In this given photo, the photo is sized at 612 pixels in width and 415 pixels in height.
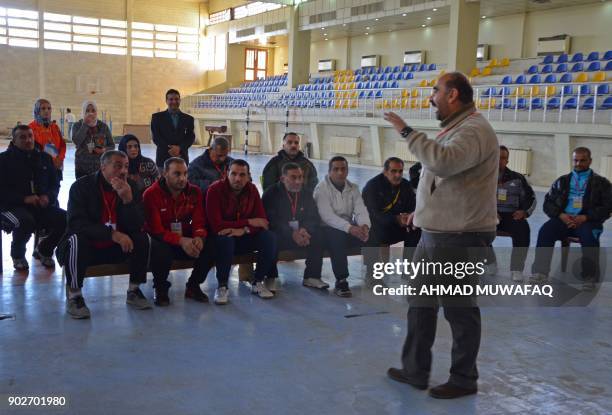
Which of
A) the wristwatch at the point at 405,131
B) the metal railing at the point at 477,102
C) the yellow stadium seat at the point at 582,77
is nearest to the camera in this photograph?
the wristwatch at the point at 405,131

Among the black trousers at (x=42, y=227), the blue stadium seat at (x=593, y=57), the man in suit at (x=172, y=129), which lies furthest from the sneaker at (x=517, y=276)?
the blue stadium seat at (x=593, y=57)

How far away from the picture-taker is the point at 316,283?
493 centimetres

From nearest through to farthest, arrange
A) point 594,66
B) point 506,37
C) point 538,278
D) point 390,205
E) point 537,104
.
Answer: point 538,278, point 390,205, point 537,104, point 594,66, point 506,37

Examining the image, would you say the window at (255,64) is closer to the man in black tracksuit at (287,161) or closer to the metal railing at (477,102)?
the metal railing at (477,102)

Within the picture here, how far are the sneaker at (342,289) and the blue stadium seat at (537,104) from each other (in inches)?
430

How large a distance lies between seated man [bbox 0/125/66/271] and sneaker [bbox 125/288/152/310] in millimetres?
1287

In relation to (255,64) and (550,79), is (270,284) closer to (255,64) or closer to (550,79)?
(550,79)

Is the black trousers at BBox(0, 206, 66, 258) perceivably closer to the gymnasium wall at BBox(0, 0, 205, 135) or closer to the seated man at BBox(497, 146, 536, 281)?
the seated man at BBox(497, 146, 536, 281)

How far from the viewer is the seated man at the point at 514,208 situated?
5.54 meters

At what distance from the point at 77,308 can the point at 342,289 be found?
1.95m

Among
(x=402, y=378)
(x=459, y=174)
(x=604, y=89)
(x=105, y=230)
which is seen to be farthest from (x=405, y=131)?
(x=604, y=89)

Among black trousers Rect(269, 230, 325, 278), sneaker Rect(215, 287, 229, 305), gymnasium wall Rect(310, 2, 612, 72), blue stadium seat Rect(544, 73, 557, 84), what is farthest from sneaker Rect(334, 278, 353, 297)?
gymnasium wall Rect(310, 2, 612, 72)

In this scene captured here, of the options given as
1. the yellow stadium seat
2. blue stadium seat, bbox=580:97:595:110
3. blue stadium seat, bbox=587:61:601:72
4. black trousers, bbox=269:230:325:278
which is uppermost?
blue stadium seat, bbox=587:61:601:72

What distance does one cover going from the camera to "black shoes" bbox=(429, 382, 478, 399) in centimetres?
292
